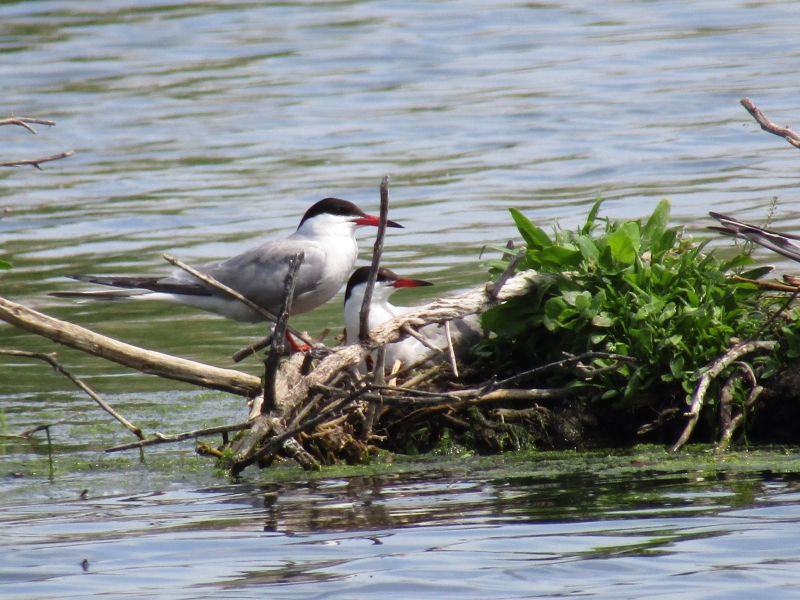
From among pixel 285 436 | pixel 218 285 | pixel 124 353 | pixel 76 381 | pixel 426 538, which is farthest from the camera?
pixel 124 353

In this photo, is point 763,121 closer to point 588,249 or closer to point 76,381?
point 588,249

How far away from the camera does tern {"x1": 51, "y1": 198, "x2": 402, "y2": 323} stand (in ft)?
28.5

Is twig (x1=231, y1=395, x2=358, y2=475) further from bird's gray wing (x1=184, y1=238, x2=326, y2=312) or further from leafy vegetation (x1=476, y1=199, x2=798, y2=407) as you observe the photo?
bird's gray wing (x1=184, y1=238, x2=326, y2=312)

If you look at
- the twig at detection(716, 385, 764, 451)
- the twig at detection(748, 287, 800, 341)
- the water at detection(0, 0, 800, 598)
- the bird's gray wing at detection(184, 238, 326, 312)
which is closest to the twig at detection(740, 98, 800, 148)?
the twig at detection(748, 287, 800, 341)

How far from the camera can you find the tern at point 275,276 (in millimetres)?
8672

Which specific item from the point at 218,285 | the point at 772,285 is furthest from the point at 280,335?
the point at 772,285

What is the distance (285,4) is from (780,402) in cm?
2919

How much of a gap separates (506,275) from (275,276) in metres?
2.41

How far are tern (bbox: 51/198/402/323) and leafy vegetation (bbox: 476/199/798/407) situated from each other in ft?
5.89

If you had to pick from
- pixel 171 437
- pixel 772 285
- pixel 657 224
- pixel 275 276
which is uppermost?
pixel 657 224

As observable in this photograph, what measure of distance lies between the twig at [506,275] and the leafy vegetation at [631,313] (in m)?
0.17

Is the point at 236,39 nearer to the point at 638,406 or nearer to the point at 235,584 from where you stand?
the point at 638,406

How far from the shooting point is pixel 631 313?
263 inches

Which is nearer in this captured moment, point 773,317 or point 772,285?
point 773,317
